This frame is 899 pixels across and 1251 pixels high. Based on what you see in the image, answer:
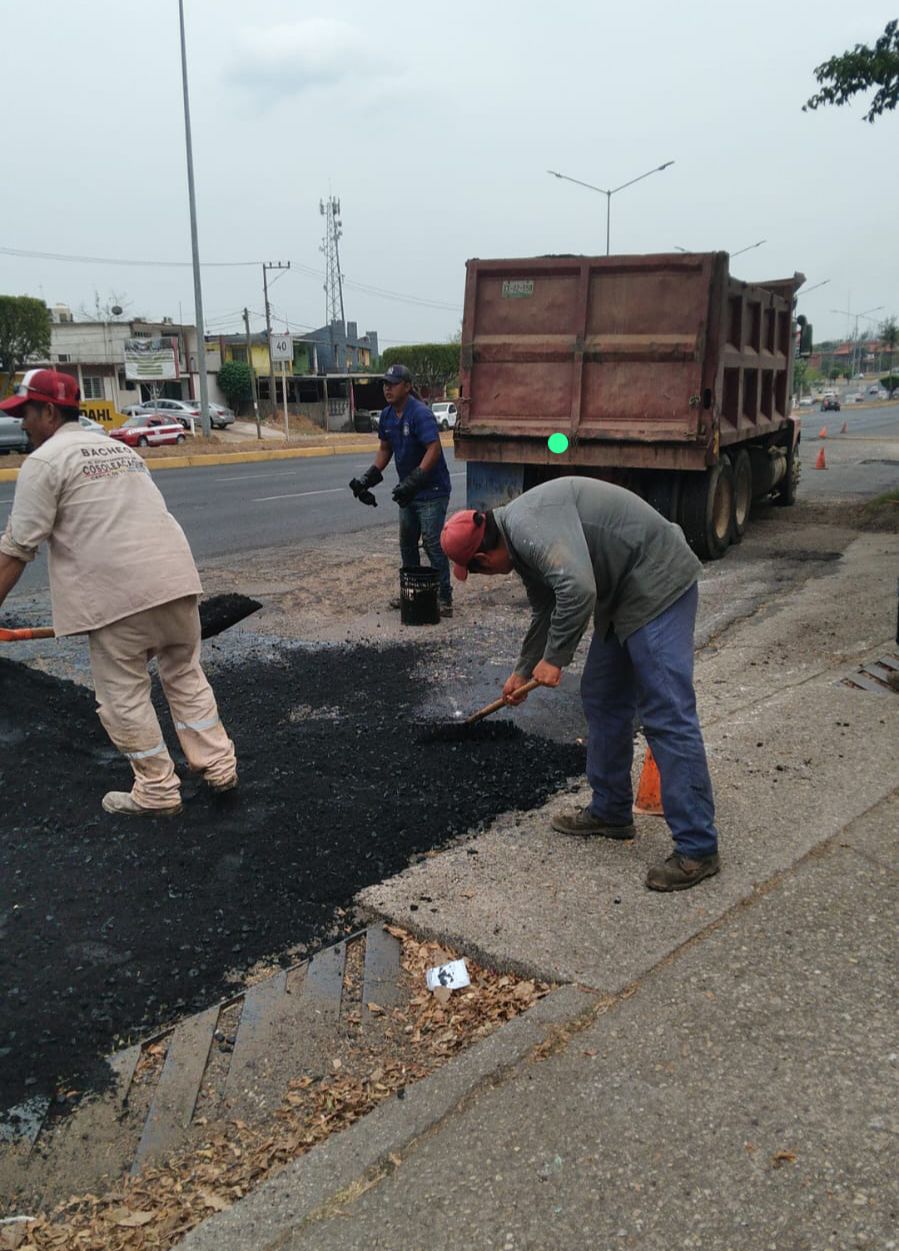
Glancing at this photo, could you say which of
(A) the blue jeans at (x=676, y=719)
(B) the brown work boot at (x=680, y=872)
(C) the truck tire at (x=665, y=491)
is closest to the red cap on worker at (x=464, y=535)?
(A) the blue jeans at (x=676, y=719)

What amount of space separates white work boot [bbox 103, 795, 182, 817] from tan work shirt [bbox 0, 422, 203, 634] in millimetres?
695

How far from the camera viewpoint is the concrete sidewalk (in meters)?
2.21

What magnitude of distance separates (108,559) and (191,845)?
3.72 ft

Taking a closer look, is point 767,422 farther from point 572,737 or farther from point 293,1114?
point 293,1114

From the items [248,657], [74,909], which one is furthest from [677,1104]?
[248,657]

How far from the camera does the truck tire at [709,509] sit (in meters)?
9.41

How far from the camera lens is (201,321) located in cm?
2953

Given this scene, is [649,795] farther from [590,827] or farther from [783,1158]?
[783,1158]

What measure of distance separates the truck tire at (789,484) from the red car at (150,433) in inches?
982

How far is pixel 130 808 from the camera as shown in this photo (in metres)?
4.15

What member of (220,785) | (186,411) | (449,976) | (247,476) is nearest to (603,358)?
(220,785)

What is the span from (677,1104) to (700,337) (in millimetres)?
7158

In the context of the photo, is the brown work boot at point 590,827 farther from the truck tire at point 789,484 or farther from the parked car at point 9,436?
the parked car at point 9,436

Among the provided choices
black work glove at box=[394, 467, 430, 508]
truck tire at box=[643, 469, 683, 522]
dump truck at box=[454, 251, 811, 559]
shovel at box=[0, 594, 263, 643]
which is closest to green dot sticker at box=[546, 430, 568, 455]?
dump truck at box=[454, 251, 811, 559]
